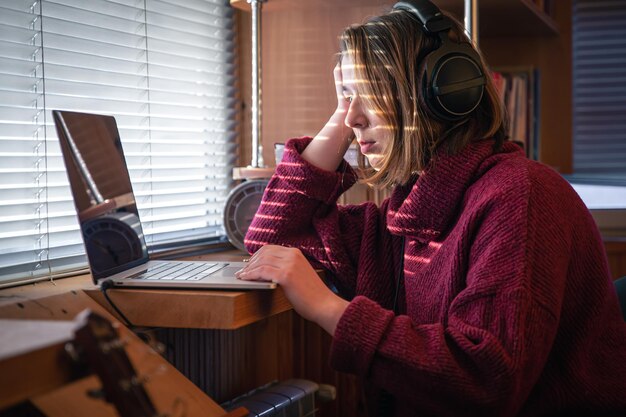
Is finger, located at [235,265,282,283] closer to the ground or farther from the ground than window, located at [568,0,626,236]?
closer to the ground

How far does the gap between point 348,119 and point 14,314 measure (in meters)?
0.61

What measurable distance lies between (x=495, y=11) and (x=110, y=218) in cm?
127

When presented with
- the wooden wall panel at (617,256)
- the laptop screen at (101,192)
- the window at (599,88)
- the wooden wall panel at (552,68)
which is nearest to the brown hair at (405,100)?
the laptop screen at (101,192)

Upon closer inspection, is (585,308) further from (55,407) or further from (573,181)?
(573,181)

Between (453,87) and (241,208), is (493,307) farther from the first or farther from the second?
(241,208)

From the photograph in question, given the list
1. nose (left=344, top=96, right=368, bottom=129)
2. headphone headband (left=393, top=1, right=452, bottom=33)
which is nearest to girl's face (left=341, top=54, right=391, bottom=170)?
nose (left=344, top=96, right=368, bottom=129)

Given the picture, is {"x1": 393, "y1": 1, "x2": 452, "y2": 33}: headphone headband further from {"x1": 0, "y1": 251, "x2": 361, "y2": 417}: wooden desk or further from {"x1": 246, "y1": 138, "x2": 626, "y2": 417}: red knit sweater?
{"x1": 0, "y1": 251, "x2": 361, "y2": 417}: wooden desk

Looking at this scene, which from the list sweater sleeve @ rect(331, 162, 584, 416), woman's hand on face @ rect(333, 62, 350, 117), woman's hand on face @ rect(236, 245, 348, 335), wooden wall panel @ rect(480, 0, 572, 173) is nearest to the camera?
sweater sleeve @ rect(331, 162, 584, 416)

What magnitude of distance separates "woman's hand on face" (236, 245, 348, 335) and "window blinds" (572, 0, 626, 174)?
1.67 metres

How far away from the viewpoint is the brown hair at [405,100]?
116cm

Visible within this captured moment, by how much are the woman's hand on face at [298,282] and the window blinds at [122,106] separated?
0.43 metres

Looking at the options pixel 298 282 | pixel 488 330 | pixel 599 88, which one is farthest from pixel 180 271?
pixel 599 88

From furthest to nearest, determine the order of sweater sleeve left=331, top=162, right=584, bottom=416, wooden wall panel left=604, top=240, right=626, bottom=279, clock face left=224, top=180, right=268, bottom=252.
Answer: wooden wall panel left=604, top=240, right=626, bottom=279 < clock face left=224, top=180, right=268, bottom=252 < sweater sleeve left=331, top=162, right=584, bottom=416

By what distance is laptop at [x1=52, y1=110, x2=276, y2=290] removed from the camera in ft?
3.51
